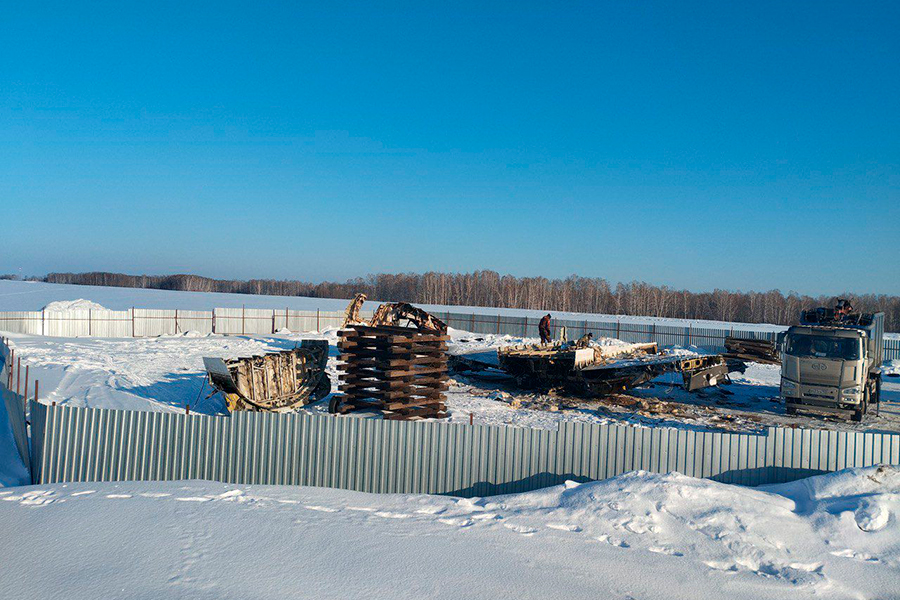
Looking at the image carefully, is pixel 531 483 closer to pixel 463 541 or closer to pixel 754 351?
pixel 463 541

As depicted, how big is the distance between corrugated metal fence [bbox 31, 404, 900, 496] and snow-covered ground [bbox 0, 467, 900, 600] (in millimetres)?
588

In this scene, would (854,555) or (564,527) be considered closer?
(854,555)

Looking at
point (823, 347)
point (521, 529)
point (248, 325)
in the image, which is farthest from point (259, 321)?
point (521, 529)

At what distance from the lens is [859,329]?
15062mm

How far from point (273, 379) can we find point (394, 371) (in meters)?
3.27

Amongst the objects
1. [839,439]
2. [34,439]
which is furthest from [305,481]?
[839,439]

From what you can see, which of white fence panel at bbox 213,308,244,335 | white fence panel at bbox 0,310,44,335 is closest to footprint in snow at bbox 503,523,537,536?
white fence panel at bbox 213,308,244,335

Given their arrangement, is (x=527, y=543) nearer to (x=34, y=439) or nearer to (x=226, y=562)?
(x=226, y=562)

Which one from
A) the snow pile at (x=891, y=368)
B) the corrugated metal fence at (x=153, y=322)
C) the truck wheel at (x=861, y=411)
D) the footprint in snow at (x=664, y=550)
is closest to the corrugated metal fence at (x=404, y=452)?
the footprint in snow at (x=664, y=550)

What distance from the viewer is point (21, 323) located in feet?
109

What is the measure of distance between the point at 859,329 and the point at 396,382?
1157 cm

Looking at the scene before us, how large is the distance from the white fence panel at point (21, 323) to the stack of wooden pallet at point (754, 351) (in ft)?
115

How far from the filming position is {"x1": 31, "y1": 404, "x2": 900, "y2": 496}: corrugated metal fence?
8.75m

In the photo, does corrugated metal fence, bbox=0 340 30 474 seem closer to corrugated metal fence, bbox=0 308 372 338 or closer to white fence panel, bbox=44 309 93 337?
corrugated metal fence, bbox=0 308 372 338
